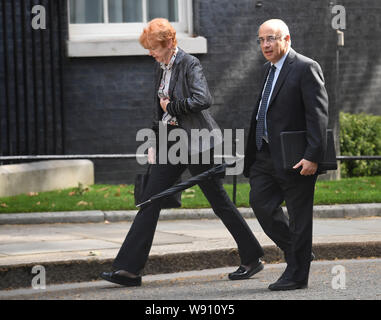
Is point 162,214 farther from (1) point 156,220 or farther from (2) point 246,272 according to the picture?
(1) point 156,220

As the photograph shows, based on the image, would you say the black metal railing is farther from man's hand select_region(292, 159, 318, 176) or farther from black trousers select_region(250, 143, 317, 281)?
man's hand select_region(292, 159, 318, 176)

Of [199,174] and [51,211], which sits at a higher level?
[199,174]

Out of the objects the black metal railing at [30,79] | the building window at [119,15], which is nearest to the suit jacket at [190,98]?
the black metal railing at [30,79]

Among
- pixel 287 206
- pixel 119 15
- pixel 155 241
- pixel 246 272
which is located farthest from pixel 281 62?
pixel 119 15

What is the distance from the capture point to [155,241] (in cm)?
828

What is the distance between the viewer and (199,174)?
6793 mm

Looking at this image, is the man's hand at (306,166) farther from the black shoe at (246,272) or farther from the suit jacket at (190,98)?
the black shoe at (246,272)

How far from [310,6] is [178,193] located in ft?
22.8

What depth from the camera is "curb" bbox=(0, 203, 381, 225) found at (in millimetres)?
9750

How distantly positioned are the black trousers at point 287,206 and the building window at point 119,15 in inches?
261

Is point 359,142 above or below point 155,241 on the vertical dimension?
above

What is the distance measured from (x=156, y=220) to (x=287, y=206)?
100 centimetres
